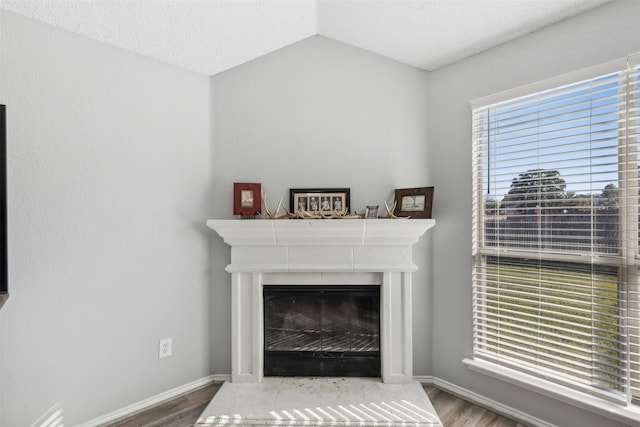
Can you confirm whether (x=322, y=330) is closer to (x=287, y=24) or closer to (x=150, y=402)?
(x=150, y=402)

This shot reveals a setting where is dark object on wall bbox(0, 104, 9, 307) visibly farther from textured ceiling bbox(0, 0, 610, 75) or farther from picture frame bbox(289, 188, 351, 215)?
picture frame bbox(289, 188, 351, 215)

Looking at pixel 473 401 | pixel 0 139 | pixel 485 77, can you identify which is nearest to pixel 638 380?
pixel 473 401

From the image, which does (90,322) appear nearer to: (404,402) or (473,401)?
(404,402)

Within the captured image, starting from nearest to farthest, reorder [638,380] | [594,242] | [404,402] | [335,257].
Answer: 1. [638,380]
2. [594,242]
3. [404,402]
4. [335,257]

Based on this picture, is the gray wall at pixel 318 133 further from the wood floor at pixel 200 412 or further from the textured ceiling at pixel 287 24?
the wood floor at pixel 200 412

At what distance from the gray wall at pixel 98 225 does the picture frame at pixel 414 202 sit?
140 cm

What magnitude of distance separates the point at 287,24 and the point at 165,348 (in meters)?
2.34

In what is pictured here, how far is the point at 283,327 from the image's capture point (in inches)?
98.4

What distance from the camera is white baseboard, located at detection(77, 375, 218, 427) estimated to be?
6.56ft

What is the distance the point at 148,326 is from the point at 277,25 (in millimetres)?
2163

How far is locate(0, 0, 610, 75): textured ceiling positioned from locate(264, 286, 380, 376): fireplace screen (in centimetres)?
171

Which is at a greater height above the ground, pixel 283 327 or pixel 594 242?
pixel 594 242

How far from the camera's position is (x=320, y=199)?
247 centimetres

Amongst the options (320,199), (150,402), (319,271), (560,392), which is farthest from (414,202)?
(150,402)
